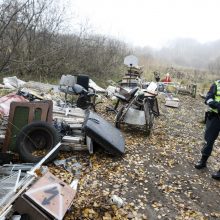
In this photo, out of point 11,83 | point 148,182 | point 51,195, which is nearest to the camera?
point 51,195

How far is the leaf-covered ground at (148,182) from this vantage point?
395 centimetres

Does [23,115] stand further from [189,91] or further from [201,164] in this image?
[189,91]

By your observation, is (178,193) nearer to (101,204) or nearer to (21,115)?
(101,204)

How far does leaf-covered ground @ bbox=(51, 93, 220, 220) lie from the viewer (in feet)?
13.0

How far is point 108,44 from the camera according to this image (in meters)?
17.3

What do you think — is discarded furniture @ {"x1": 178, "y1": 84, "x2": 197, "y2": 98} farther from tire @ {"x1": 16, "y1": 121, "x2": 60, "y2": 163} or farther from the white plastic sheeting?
tire @ {"x1": 16, "y1": 121, "x2": 60, "y2": 163}

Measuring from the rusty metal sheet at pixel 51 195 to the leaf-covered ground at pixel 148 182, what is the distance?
284mm

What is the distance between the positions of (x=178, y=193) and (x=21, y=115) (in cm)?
307

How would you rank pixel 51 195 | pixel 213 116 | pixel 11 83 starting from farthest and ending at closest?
pixel 11 83 < pixel 213 116 < pixel 51 195

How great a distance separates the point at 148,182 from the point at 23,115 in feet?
8.36

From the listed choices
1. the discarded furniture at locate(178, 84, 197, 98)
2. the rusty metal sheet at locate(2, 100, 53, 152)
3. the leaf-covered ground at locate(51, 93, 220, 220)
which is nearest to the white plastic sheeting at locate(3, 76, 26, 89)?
the rusty metal sheet at locate(2, 100, 53, 152)

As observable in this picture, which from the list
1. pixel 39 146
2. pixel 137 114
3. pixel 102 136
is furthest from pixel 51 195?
pixel 137 114

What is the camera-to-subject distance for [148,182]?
480 cm

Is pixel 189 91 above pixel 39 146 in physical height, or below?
below
